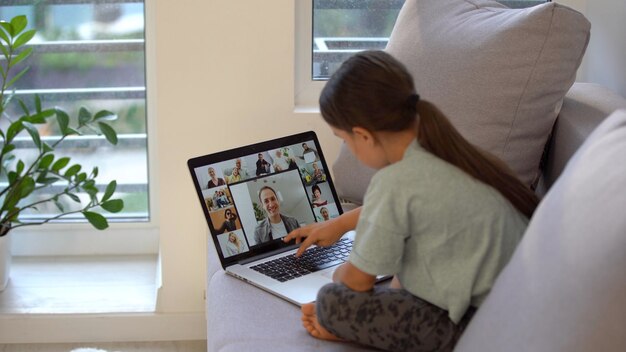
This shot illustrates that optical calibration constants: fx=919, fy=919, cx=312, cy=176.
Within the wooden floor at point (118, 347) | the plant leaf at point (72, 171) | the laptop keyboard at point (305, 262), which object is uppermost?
the laptop keyboard at point (305, 262)

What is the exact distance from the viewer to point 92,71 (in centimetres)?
274

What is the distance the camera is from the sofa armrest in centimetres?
187

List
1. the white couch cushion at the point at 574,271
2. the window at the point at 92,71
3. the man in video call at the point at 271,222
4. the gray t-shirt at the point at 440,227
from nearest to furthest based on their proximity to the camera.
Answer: the white couch cushion at the point at 574,271 → the gray t-shirt at the point at 440,227 → the man in video call at the point at 271,222 → the window at the point at 92,71

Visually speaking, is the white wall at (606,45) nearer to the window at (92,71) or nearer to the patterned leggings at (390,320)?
the patterned leggings at (390,320)

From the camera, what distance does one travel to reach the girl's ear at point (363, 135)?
A: 144 cm

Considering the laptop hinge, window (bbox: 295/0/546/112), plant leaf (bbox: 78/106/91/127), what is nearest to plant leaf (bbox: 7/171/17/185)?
plant leaf (bbox: 78/106/91/127)

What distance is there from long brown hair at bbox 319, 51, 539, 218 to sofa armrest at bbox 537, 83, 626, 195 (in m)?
0.48

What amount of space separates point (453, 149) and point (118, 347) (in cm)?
140

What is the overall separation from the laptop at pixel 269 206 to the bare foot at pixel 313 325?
17 cm

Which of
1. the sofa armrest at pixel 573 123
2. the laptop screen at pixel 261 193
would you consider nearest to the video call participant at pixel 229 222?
the laptop screen at pixel 261 193

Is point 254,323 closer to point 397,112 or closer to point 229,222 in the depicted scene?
point 229,222

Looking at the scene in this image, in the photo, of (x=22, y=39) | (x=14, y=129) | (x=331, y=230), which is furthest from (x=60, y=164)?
(x=331, y=230)

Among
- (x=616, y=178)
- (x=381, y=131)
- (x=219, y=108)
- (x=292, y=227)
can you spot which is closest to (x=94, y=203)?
(x=219, y=108)

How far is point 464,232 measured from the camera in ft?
4.52
